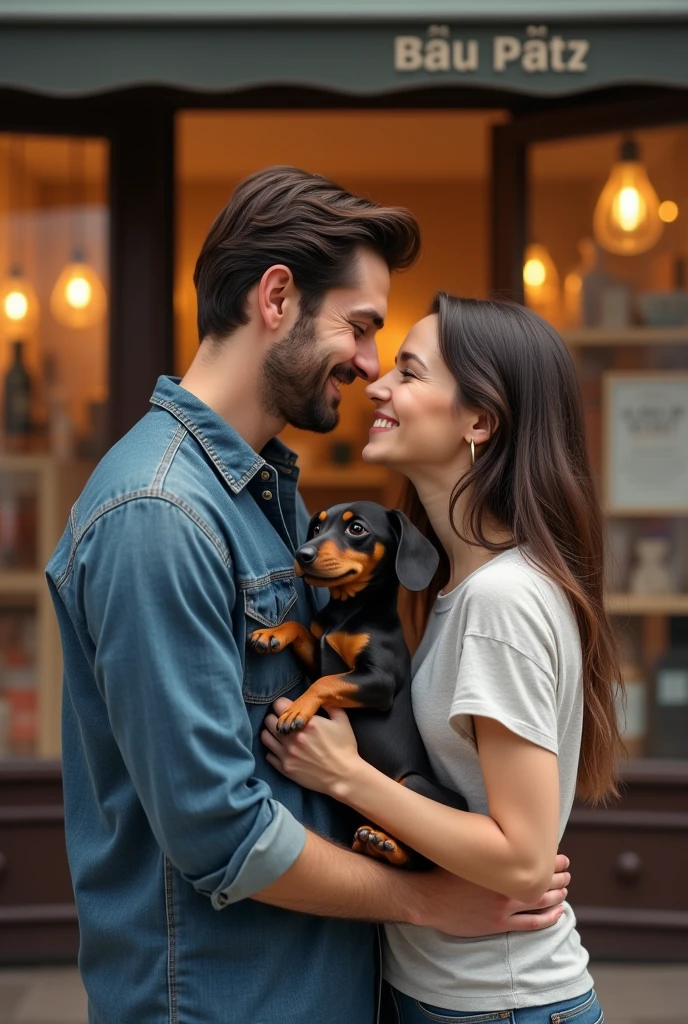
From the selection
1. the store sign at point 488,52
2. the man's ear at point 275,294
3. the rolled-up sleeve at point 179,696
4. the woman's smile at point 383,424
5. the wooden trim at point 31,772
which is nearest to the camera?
the rolled-up sleeve at point 179,696

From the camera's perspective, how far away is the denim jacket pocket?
1.75 metres

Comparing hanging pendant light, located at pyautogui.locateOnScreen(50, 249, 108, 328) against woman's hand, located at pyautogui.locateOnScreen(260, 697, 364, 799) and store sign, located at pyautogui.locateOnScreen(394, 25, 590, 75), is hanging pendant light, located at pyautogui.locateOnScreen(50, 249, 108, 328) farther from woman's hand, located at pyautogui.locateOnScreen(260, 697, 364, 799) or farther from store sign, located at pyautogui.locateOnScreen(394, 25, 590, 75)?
woman's hand, located at pyautogui.locateOnScreen(260, 697, 364, 799)

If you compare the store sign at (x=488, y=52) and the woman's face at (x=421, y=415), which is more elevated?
the store sign at (x=488, y=52)

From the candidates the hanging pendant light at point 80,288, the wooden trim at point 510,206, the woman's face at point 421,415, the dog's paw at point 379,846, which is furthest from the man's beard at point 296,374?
the hanging pendant light at point 80,288

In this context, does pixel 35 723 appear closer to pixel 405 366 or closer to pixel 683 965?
pixel 683 965

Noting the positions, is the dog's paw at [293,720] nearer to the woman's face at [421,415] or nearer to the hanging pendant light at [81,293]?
the woman's face at [421,415]

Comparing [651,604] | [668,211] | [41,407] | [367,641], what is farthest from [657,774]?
[41,407]

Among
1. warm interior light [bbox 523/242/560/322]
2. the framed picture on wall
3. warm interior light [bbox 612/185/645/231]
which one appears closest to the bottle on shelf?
warm interior light [bbox 523/242/560/322]

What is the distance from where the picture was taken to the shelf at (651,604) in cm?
445

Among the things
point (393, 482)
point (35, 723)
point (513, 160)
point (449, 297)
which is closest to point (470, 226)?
point (393, 482)

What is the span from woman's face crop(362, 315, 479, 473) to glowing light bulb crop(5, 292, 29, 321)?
2931 millimetres

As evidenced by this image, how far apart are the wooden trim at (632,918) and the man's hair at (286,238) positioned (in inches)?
121

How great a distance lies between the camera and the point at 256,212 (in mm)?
1916

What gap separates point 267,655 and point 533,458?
0.59 meters
